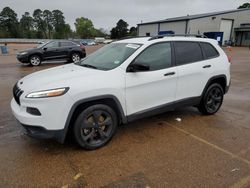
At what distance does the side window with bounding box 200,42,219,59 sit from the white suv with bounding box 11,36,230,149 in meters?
0.02

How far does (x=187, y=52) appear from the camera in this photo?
4270 mm

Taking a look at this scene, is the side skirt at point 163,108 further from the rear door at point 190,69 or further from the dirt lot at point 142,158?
the dirt lot at point 142,158

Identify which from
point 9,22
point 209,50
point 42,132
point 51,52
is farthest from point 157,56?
point 9,22

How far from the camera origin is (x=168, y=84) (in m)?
3.89

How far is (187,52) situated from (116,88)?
188 centimetres

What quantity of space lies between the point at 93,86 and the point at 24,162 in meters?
1.45

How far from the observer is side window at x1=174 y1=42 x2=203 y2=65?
13.5 feet

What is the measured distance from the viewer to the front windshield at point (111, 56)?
3.59m

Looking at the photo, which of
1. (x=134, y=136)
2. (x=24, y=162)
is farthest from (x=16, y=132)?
(x=134, y=136)

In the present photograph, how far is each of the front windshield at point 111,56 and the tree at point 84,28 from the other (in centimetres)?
10771

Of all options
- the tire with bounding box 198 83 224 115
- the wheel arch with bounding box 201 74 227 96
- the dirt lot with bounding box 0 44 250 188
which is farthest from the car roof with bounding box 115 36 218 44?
the dirt lot with bounding box 0 44 250 188

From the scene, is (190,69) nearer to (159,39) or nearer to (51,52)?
(159,39)

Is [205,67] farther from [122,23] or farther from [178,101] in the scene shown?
[122,23]

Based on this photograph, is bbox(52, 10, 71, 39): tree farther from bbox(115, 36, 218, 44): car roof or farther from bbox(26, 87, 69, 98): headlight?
bbox(26, 87, 69, 98): headlight
